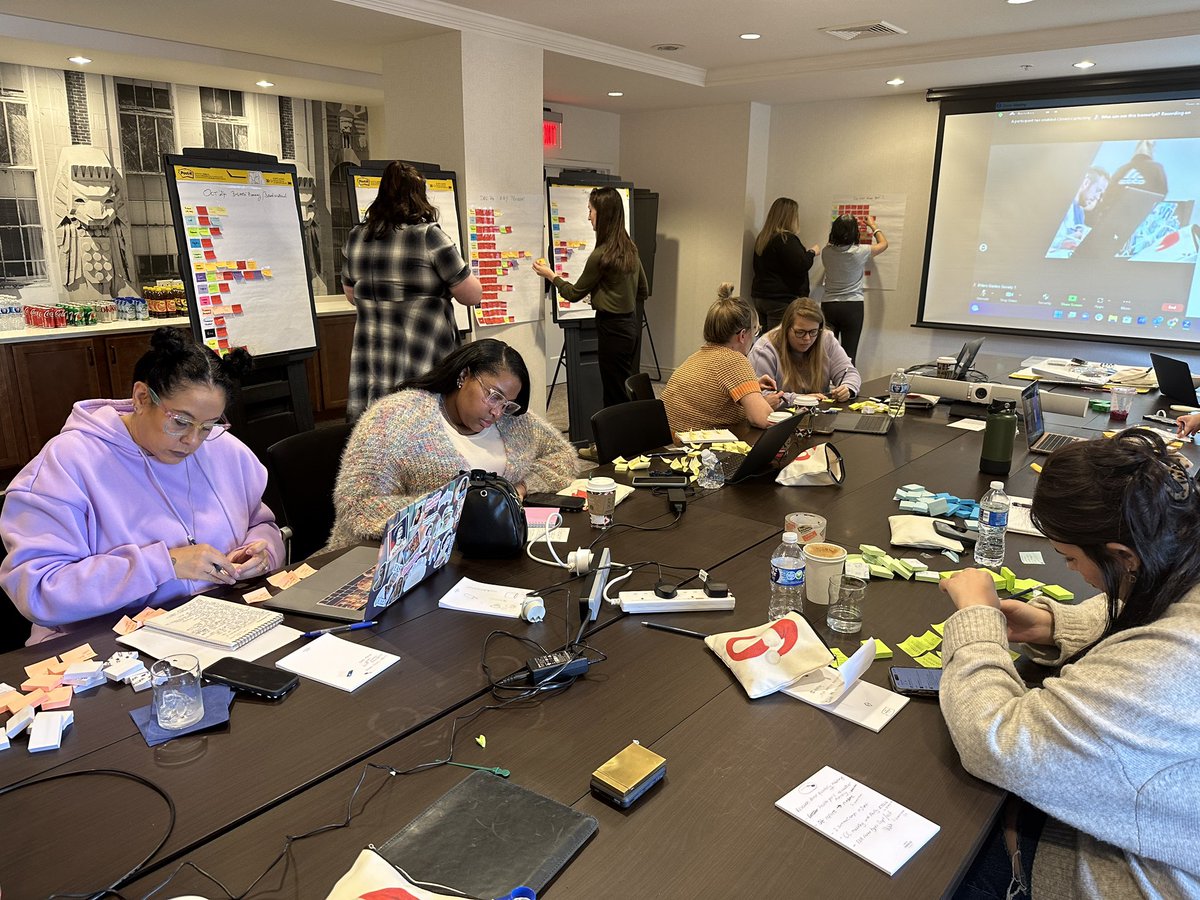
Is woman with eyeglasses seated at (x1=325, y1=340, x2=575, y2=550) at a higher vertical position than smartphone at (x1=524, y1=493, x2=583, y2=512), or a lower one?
higher

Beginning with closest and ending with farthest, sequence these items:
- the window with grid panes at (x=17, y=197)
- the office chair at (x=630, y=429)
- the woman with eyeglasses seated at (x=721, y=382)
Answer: the office chair at (x=630, y=429) → the woman with eyeglasses seated at (x=721, y=382) → the window with grid panes at (x=17, y=197)

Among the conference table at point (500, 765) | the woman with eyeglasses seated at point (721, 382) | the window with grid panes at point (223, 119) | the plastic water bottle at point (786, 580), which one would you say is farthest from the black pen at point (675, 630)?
the window with grid panes at point (223, 119)

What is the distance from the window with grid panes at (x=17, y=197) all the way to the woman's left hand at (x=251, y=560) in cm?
417

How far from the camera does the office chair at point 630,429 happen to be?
9.85ft

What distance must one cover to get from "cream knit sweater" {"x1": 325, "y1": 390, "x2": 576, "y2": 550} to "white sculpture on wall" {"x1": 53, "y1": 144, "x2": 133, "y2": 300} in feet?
13.3

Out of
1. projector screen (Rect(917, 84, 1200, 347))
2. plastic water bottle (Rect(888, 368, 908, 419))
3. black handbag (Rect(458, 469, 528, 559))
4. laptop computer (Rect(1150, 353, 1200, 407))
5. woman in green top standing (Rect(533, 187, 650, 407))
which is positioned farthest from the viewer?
projector screen (Rect(917, 84, 1200, 347))

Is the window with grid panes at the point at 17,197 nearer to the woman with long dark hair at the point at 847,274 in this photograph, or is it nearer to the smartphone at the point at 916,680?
the woman with long dark hair at the point at 847,274

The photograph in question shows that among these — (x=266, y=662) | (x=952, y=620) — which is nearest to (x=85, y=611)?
(x=266, y=662)

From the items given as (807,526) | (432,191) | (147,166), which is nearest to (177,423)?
(807,526)

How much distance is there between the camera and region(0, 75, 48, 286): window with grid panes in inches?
185

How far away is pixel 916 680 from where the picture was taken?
4.71 feet

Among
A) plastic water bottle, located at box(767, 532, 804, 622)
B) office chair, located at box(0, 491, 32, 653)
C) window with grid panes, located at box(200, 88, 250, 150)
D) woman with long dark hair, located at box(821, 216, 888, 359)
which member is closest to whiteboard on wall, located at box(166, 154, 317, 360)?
office chair, located at box(0, 491, 32, 653)

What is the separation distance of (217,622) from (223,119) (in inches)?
207

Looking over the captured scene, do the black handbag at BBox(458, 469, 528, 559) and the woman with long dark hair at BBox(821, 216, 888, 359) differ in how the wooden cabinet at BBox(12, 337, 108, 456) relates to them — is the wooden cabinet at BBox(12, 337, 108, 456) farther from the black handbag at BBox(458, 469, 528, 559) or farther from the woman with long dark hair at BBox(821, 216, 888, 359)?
the woman with long dark hair at BBox(821, 216, 888, 359)
